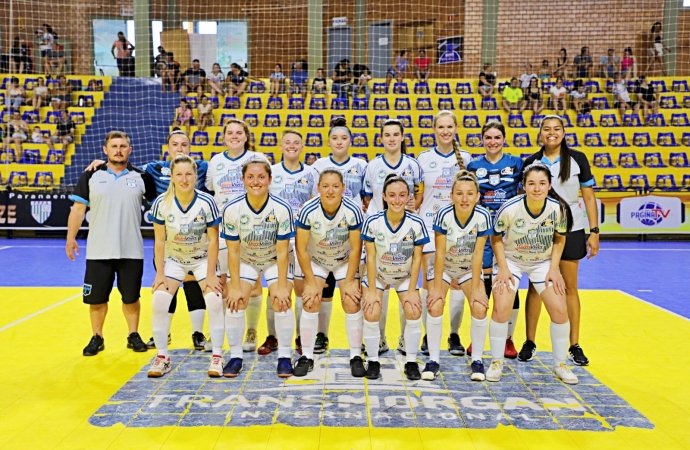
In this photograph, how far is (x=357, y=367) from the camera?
4.56 meters

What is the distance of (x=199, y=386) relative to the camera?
431 centimetres

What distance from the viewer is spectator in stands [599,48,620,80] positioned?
16.9 m

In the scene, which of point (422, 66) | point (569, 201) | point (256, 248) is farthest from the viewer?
point (422, 66)

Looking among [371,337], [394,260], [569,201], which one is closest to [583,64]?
[569,201]

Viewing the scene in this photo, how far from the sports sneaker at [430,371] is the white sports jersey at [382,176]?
134 cm

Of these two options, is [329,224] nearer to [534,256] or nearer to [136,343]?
[534,256]

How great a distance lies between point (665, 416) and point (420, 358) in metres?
1.86

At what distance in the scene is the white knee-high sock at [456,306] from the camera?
499 cm

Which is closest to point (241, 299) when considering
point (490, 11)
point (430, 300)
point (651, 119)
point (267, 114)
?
point (430, 300)

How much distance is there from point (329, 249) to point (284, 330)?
2.35 ft

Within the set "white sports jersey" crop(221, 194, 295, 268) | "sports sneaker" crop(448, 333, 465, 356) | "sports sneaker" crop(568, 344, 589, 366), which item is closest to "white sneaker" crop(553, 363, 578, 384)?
"sports sneaker" crop(568, 344, 589, 366)

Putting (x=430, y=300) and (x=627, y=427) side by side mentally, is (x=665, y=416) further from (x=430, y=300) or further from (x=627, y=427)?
(x=430, y=300)

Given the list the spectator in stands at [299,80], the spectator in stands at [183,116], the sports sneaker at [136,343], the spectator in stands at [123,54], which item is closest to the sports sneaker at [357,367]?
the sports sneaker at [136,343]

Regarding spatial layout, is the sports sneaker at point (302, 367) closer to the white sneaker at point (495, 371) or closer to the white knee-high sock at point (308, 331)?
the white knee-high sock at point (308, 331)
